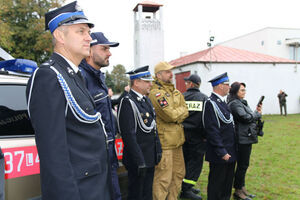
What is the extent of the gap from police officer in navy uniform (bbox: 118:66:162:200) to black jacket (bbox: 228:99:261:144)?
5.16 feet

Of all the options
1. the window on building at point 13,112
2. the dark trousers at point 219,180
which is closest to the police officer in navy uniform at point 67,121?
the window on building at point 13,112

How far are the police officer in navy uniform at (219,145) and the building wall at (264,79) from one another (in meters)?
13.4

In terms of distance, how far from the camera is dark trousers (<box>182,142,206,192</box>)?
15.0 feet

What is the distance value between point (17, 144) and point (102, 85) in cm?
96

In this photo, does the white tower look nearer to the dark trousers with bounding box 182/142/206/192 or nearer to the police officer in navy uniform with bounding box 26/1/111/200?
the dark trousers with bounding box 182/142/206/192

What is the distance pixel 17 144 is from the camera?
2342 millimetres

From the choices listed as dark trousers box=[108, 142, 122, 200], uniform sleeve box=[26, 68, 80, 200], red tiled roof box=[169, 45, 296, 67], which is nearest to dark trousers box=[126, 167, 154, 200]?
dark trousers box=[108, 142, 122, 200]

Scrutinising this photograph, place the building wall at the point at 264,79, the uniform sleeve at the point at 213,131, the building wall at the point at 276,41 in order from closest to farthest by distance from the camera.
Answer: the uniform sleeve at the point at 213,131, the building wall at the point at 264,79, the building wall at the point at 276,41

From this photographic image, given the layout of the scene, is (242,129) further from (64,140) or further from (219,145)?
(64,140)

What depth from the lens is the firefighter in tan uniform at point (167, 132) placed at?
146 inches

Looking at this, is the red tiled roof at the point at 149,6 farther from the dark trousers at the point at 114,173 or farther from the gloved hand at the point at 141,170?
the dark trousers at the point at 114,173

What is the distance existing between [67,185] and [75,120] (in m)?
0.38

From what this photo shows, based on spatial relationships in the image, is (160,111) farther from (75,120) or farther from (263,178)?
(263,178)

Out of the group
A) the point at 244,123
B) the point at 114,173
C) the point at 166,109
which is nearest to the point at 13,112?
the point at 114,173
